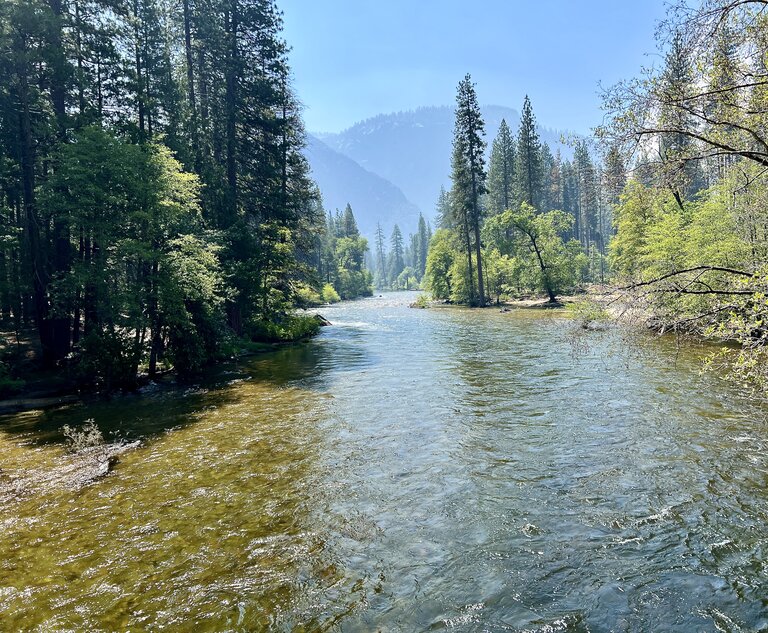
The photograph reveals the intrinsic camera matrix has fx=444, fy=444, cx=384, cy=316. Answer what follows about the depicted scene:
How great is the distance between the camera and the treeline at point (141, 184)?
47.5 feet

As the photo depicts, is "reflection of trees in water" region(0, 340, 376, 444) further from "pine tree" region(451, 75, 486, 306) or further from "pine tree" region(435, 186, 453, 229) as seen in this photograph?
"pine tree" region(435, 186, 453, 229)

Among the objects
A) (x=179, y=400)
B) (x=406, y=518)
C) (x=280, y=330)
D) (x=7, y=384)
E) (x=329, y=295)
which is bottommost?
(x=406, y=518)

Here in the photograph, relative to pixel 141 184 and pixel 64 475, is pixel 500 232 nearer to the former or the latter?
pixel 141 184

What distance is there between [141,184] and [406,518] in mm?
13785

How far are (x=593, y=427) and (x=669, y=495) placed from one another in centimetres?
323

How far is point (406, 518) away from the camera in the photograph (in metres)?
6.56

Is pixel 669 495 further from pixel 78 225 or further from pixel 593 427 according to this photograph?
pixel 78 225

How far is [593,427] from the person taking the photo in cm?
1011

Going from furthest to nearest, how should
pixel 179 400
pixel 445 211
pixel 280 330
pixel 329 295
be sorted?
pixel 445 211, pixel 329 295, pixel 280 330, pixel 179 400

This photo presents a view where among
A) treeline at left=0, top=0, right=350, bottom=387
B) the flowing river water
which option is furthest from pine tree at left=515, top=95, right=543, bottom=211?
the flowing river water

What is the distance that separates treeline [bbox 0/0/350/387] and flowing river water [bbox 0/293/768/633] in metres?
4.16

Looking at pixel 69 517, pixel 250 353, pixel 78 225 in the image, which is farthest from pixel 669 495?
pixel 250 353

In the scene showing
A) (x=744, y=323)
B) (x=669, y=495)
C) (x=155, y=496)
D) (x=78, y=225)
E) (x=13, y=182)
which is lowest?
(x=669, y=495)

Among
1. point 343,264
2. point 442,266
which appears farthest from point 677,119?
point 343,264
